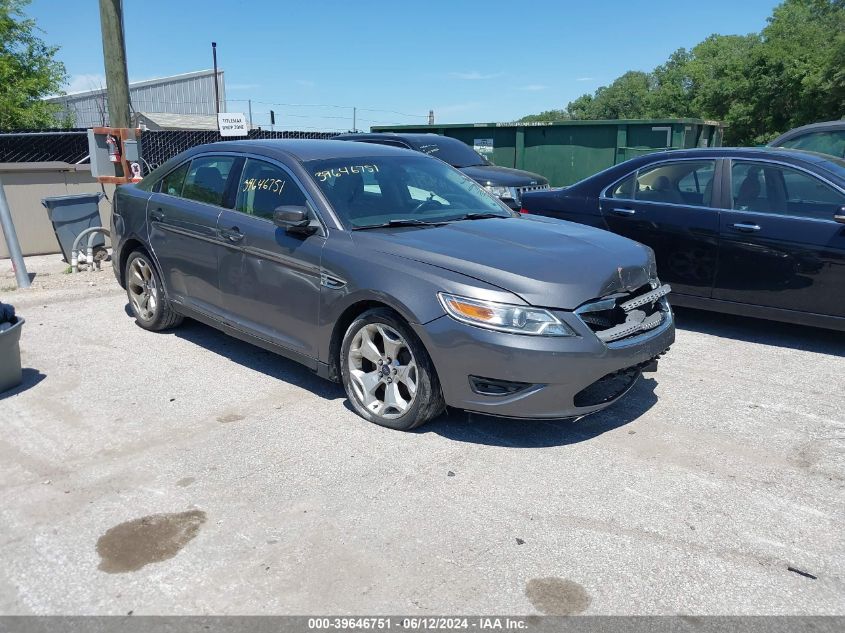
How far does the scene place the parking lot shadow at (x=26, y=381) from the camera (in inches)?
201

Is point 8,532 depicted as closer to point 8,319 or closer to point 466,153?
point 8,319

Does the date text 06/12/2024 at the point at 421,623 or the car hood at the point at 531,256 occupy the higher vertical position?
the car hood at the point at 531,256

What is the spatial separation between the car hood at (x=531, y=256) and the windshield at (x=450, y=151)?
6594mm

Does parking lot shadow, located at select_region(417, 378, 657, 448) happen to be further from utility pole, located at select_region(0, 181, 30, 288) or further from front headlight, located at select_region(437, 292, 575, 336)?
utility pole, located at select_region(0, 181, 30, 288)

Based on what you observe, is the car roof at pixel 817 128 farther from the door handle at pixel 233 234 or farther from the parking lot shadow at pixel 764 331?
the door handle at pixel 233 234

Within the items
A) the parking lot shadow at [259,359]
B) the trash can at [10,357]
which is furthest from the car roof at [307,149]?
the trash can at [10,357]

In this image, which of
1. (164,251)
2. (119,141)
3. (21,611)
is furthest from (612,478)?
(119,141)

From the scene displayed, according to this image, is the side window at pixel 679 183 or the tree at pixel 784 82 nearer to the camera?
the side window at pixel 679 183

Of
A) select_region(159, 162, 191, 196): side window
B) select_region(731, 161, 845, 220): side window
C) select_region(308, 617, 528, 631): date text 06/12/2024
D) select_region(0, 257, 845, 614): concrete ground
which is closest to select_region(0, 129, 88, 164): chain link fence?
select_region(159, 162, 191, 196): side window

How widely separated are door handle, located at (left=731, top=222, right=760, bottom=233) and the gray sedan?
5.74 ft

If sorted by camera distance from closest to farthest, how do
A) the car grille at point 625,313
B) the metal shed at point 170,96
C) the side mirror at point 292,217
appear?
the car grille at point 625,313
the side mirror at point 292,217
the metal shed at point 170,96

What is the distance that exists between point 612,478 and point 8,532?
2.89 metres

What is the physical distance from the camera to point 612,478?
387cm

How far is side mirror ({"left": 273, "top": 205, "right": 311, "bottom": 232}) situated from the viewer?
Result: 4641 millimetres
